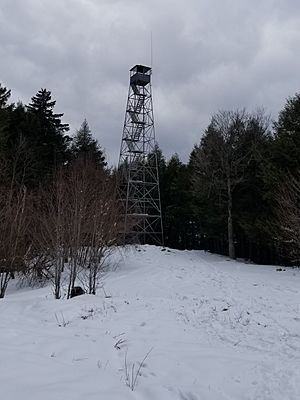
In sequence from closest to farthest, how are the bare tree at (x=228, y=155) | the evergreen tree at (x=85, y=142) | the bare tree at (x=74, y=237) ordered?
the bare tree at (x=74, y=237), the bare tree at (x=228, y=155), the evergreen tree at (x=85, y=142)

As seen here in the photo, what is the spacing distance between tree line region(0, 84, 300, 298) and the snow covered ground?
2.22 metres

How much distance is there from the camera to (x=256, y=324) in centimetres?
852

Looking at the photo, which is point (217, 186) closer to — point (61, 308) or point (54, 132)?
point (54, 132)

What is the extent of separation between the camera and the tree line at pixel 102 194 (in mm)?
14375

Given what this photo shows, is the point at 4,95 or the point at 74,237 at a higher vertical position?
the point at 4,95

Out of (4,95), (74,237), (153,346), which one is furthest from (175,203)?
(153,346)

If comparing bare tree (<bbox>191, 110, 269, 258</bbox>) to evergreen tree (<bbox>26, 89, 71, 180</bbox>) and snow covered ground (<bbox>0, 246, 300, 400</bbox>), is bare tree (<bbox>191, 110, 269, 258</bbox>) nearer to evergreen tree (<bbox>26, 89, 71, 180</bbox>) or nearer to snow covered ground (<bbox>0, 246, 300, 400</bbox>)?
evergreen tree (<bbox>26, 89, 71, 180</bbox>)

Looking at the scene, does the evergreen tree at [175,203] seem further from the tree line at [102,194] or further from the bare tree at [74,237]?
the bare tree at [74,237]

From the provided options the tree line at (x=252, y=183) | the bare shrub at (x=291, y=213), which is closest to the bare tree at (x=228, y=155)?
the tree line at (x=252, y=183)

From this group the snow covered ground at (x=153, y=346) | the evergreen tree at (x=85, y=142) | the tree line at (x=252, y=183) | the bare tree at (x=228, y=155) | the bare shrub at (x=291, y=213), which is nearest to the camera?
the snow covered ground at (x=153, y=346)

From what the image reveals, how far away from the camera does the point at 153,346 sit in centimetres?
684

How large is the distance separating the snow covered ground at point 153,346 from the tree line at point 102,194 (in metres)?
2.22

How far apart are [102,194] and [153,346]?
12.0m

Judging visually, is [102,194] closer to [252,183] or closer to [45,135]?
[252,183]
